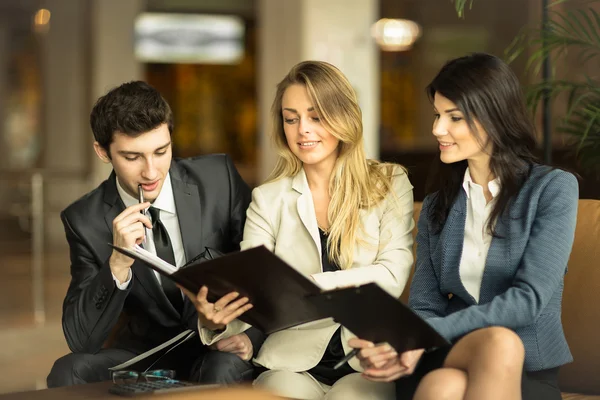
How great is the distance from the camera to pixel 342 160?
2.76 meters

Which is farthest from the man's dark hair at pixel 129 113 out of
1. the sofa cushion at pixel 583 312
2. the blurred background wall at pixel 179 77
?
the blurred background wall at pixel 179 77

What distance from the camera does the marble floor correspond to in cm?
507

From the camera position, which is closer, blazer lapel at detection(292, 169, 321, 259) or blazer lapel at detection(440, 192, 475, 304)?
blazer lapel at detection(440, 192, 475, 304)

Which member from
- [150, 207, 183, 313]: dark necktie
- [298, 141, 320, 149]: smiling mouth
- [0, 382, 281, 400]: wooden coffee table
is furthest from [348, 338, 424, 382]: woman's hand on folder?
[150, 207, 183, 313]: dark necktie

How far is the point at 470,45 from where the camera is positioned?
10.4 metres

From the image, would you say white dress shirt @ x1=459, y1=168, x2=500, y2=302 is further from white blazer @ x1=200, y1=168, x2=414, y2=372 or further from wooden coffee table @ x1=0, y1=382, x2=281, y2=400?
wooden coffee table @ x1=0, y1=382, x2=281, y2=400

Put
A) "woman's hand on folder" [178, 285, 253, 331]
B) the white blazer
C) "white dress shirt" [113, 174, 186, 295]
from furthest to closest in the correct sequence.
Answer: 1. "white dress shirt" [113, 174, 186, 295]
2. the white blazer
3. "woman's hand on folder" [178, 285, 253, 331]

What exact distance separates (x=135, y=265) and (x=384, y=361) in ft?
3.27

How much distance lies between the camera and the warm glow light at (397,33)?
34.2 ft

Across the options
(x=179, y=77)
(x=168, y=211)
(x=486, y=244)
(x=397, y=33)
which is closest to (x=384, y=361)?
(x=486, y=244)

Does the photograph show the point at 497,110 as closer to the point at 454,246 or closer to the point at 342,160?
the point at 454,246

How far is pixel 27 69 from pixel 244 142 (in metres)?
3.37

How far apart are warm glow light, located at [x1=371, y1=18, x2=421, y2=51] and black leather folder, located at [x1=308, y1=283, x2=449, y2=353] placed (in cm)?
856

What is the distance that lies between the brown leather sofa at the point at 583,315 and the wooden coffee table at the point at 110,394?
1279 millimetres
